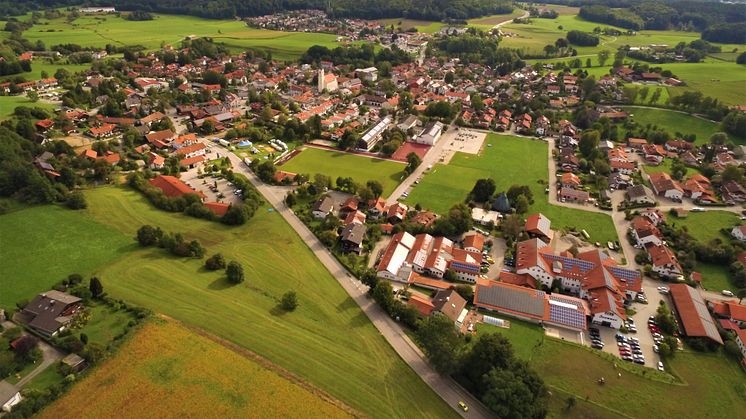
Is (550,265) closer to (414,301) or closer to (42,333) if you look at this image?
(414,301)

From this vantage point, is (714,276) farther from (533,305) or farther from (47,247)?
(47,247)

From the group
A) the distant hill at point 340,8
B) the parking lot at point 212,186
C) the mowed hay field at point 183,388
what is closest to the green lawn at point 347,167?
the parking lot at point 212,186

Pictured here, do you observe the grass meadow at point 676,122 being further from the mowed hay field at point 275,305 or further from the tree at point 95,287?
the tree at point 95,287

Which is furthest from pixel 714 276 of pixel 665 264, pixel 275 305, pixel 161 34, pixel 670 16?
pixel 670 16

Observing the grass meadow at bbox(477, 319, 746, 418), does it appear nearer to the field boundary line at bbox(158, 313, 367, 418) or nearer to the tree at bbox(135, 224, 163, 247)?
the field boundary line at bbox(158, 313, 367, 418)

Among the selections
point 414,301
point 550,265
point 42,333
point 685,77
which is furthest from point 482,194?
point 685,77

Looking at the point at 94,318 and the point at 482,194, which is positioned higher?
the point at 482,194

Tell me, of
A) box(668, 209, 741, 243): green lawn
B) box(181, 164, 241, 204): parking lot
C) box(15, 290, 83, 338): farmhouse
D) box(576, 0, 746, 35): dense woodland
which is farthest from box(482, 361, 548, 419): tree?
box(576, 0, 746, 35): dense woodland
